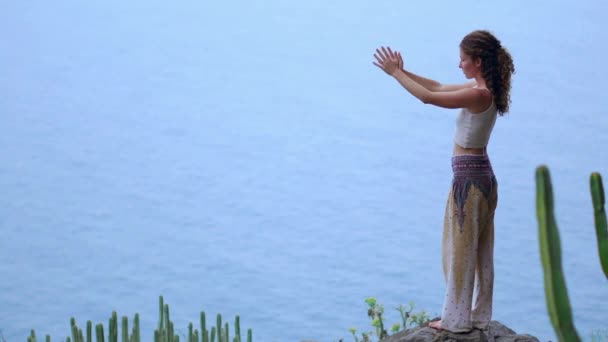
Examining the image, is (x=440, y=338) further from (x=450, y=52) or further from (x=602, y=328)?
(x=450, y=52)

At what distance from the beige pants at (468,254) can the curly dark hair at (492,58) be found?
0.81 ft

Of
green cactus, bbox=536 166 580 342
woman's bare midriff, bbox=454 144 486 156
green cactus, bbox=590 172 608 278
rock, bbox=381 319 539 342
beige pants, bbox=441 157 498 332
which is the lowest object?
green cactus, bbox=536 166 580 342

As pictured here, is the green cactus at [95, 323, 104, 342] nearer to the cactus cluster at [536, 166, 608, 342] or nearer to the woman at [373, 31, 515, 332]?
the woman at [373, 31, 515, 332]

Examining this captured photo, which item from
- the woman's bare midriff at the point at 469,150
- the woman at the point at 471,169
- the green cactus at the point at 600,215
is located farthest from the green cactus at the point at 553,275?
the woman's bare midriff at the point at 469,150

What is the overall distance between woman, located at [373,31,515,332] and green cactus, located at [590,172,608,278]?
0.89 m

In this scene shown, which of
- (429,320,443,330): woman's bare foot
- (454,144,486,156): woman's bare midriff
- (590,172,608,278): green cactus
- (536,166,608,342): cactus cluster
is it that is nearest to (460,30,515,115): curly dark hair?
(454,144,486,156): woman's bare midriff

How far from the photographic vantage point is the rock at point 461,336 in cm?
334

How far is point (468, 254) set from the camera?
327 cm

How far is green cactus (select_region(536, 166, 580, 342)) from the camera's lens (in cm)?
159

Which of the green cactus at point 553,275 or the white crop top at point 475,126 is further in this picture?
the white crop top at point 475,126

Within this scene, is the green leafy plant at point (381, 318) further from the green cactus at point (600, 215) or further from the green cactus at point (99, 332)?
the green cactus at point (600, 215)

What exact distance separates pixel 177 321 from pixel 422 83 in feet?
12.2

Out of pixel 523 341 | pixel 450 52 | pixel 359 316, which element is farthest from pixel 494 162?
pixel 523 341

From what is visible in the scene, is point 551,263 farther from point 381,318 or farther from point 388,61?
point 381,318
